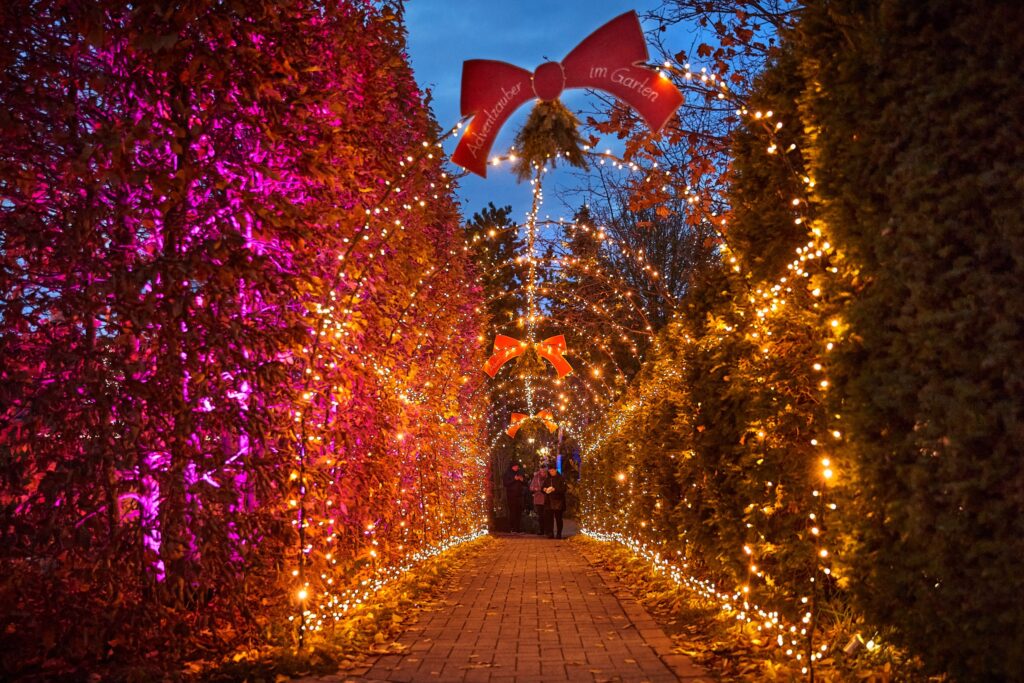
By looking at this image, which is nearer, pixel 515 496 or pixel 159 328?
pixel 159 328

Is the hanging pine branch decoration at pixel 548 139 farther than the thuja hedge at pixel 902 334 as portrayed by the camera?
Yes

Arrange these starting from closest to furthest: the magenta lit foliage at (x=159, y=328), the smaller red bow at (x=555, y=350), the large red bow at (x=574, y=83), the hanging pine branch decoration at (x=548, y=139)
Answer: the magenta lit foliage at (x=159, y=328), the large red bow at (x=574, y=83), the hanging pine branch decoration at (x=548, y=139), the smaller red bow at (x=555, y=350)

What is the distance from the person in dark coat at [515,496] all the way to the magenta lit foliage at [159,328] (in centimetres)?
2223

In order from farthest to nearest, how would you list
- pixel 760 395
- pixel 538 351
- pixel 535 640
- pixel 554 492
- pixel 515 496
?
pixel 515 496 < pixel 554 492 < pixel 538 351 < pixel 535 640 < pixel 760 395

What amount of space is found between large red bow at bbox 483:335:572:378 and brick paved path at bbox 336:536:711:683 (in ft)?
22.9

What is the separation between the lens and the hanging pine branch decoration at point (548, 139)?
696 cm

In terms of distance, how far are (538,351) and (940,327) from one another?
15.3m

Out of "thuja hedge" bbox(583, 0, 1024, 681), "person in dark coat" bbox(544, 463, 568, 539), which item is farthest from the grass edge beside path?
"person in dark coat" bbox(544, 463, 568, 539)

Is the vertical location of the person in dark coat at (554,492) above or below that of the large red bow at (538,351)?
below

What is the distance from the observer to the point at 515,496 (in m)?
30.0

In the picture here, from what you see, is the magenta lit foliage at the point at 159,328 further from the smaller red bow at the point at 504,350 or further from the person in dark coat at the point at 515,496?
the person in dark coat at the point at 515,496

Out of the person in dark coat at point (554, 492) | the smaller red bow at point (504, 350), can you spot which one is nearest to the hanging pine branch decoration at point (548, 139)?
the smaller red bow at point (504, 350)

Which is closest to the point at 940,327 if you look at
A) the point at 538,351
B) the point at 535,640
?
the point at 535,640

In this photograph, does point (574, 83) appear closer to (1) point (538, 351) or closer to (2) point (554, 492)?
(1) point (538, 351)
